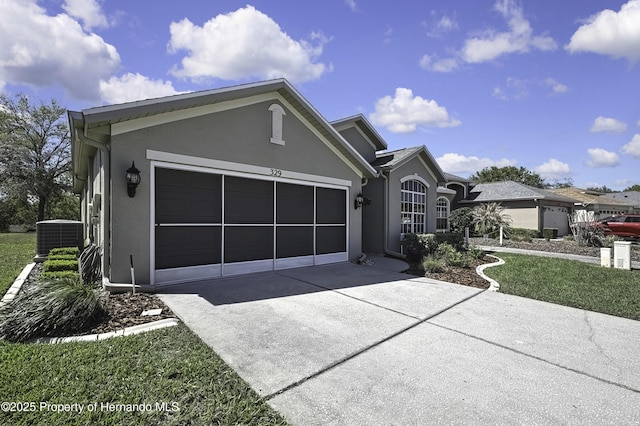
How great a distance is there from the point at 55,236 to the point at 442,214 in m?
19.4

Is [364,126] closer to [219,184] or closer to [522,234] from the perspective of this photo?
[219,184]

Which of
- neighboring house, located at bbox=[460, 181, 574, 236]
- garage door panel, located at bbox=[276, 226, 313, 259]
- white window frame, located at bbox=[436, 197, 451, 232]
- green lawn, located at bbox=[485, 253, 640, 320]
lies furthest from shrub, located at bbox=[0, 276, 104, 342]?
neighboring house, located at bbox=[460, 181, 574, 236]

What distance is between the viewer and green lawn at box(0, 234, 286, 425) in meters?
2.53

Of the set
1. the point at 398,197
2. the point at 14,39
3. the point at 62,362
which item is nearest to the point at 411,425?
the point at 62,362

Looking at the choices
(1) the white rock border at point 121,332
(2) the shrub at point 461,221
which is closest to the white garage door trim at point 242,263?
(1) the white rock border at point 121,332

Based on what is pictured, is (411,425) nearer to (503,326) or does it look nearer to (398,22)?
(503,326)

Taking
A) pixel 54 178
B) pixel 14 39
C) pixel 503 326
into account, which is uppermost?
pixel 14 39

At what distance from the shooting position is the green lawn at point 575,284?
6.39m

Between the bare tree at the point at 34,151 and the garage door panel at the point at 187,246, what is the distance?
3114 cm

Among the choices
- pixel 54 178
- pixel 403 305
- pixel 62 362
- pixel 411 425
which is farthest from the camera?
pixel 54 178

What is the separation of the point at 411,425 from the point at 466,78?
14228 mm

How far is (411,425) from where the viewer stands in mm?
2574

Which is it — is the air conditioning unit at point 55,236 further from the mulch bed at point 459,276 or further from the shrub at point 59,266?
the mulch bed at point 459,276

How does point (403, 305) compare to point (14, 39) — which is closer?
point (403, 305)
